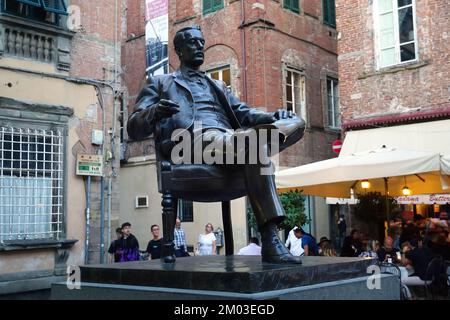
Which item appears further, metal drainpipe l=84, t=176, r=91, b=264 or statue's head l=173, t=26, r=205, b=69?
metal drainpipe l=84, t=176, r=91, b=264

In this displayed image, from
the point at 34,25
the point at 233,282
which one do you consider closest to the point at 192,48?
the point at 233,282

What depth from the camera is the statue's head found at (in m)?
4.81

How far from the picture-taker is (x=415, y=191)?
10.9 metres

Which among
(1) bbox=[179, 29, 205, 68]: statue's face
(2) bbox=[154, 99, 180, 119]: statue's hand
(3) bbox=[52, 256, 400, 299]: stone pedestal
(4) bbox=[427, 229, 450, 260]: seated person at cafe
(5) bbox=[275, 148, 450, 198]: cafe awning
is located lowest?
(4) bbox=[427, 229, 450, 260]: seated person at cafe

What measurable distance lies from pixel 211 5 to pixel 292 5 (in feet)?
8.37

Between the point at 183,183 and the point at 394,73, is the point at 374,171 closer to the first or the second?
the point at 183,183

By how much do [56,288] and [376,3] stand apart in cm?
1268

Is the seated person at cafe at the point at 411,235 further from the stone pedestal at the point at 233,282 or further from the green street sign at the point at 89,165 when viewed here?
the stone pedestal at the point at 233,282

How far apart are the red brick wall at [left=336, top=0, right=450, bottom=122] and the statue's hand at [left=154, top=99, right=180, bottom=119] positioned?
1071 centimetres

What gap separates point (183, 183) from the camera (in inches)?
179

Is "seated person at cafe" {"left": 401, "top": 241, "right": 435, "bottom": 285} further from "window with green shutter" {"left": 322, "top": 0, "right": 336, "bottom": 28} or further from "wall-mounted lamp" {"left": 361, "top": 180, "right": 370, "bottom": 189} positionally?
"window with green shutter" {"left": 322, "top": 0, "right": 336, "bottom": 28}

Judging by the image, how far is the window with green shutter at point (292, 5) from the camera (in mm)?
18125

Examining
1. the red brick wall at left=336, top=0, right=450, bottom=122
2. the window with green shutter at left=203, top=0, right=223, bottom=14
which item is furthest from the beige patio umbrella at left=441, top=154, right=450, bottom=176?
the window with green shutter at left=203, top=0, right=223, bottom=14

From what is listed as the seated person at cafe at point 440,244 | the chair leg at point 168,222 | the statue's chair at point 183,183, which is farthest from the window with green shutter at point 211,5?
the chair leg at point 168,222
